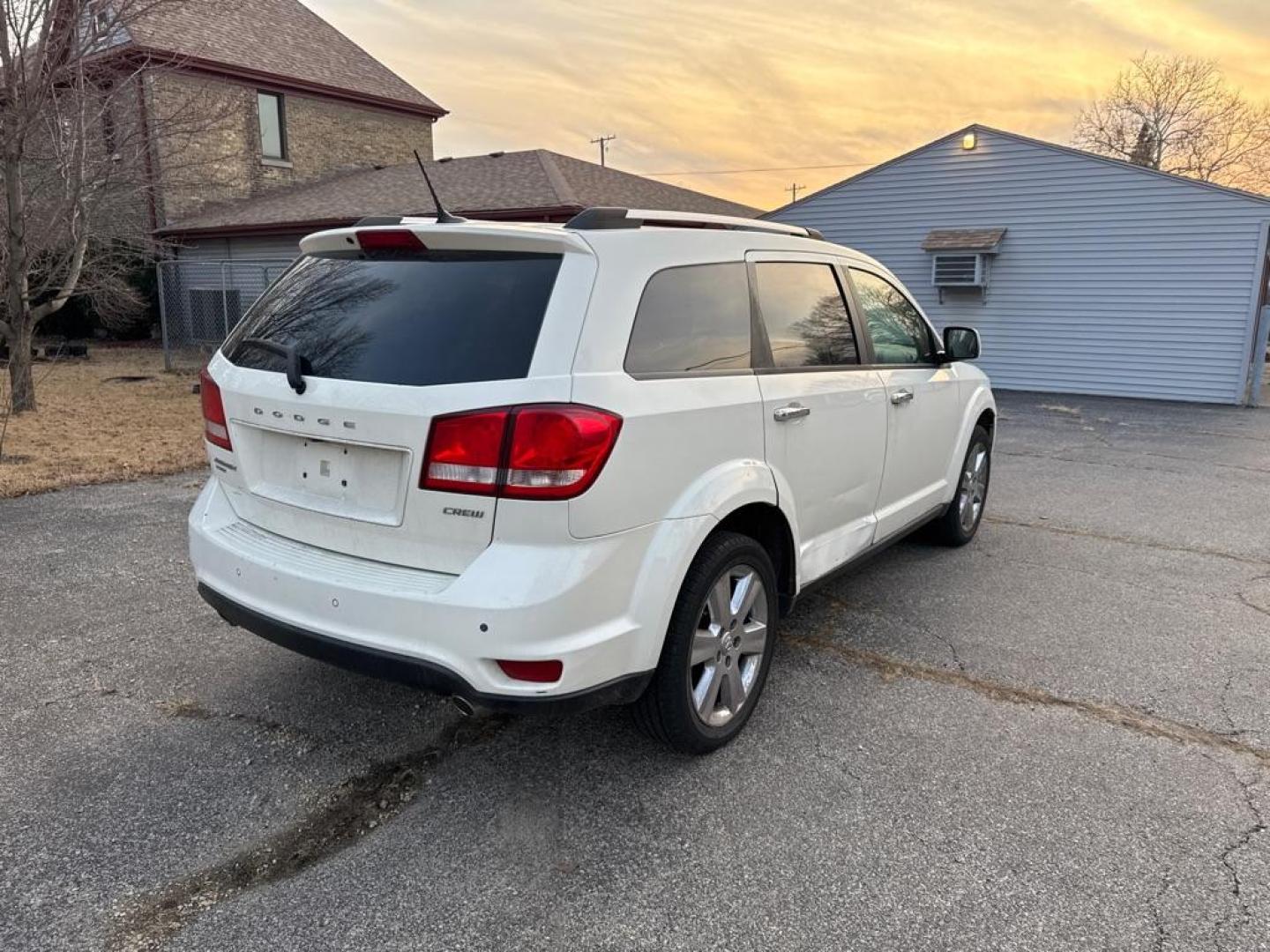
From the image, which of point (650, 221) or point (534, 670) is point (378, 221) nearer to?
point (650, 221)

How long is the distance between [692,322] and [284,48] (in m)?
24.9

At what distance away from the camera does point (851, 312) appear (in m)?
4.00

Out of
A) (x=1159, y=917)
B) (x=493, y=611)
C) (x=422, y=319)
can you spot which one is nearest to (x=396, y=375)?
(x=422, y=319)

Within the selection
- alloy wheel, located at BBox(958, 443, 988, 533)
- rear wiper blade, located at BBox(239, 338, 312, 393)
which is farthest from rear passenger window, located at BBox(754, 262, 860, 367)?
alloy wheel, located at BBox(958, 443, 988, 533)

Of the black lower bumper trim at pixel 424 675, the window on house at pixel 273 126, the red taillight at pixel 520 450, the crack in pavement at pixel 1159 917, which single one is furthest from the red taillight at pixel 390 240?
the window on house at pixel 273 126

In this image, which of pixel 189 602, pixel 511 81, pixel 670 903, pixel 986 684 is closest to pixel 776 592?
pixel 986 684

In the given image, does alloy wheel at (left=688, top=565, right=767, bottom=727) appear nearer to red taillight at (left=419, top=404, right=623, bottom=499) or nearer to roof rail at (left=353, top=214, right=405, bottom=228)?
red taillight at (left=419, top=404, right=623, bottom=499)

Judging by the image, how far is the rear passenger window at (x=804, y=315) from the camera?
133 inches

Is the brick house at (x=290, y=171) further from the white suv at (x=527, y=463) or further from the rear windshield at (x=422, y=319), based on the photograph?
the rear windshield at (x=422, y=319)

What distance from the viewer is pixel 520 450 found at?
7.69ft

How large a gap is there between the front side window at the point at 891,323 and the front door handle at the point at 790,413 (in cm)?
94

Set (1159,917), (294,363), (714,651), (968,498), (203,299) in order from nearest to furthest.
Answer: (1159,917)
(294,363)
(714,651)
(968,498)
(203,299)

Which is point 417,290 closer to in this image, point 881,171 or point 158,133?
point 158,133

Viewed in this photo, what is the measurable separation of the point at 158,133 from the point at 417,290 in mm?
10823
